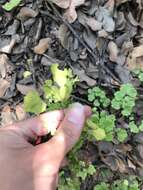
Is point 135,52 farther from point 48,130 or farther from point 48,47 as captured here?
point 48,130

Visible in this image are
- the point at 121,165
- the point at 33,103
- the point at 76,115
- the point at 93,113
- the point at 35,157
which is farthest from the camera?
the point at 121,165

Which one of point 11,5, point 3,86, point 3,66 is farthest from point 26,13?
point 3,86

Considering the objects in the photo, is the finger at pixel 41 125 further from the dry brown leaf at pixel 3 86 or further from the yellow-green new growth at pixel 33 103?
the dry brown leaf at pixel 3 86

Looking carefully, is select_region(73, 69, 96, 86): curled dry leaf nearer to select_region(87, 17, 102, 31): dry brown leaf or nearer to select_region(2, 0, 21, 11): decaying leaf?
select_region(87, 17, 102, 31): dry brown leaf

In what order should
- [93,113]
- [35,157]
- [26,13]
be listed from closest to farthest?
[35,157]
[93,113]
[26,13]

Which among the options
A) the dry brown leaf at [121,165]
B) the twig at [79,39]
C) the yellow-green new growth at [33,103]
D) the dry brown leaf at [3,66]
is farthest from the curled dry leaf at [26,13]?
the dry brown leaf at [121,165]

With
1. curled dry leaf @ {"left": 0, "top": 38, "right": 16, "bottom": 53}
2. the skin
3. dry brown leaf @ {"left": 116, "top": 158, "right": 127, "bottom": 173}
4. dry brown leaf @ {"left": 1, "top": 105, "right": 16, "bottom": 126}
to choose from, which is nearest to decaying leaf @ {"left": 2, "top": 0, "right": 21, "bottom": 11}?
curled dry leaf @ {"left": 0, "top": 38, "right": 16, "bottom": 53}

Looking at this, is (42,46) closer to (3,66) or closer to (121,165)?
(3,66)
